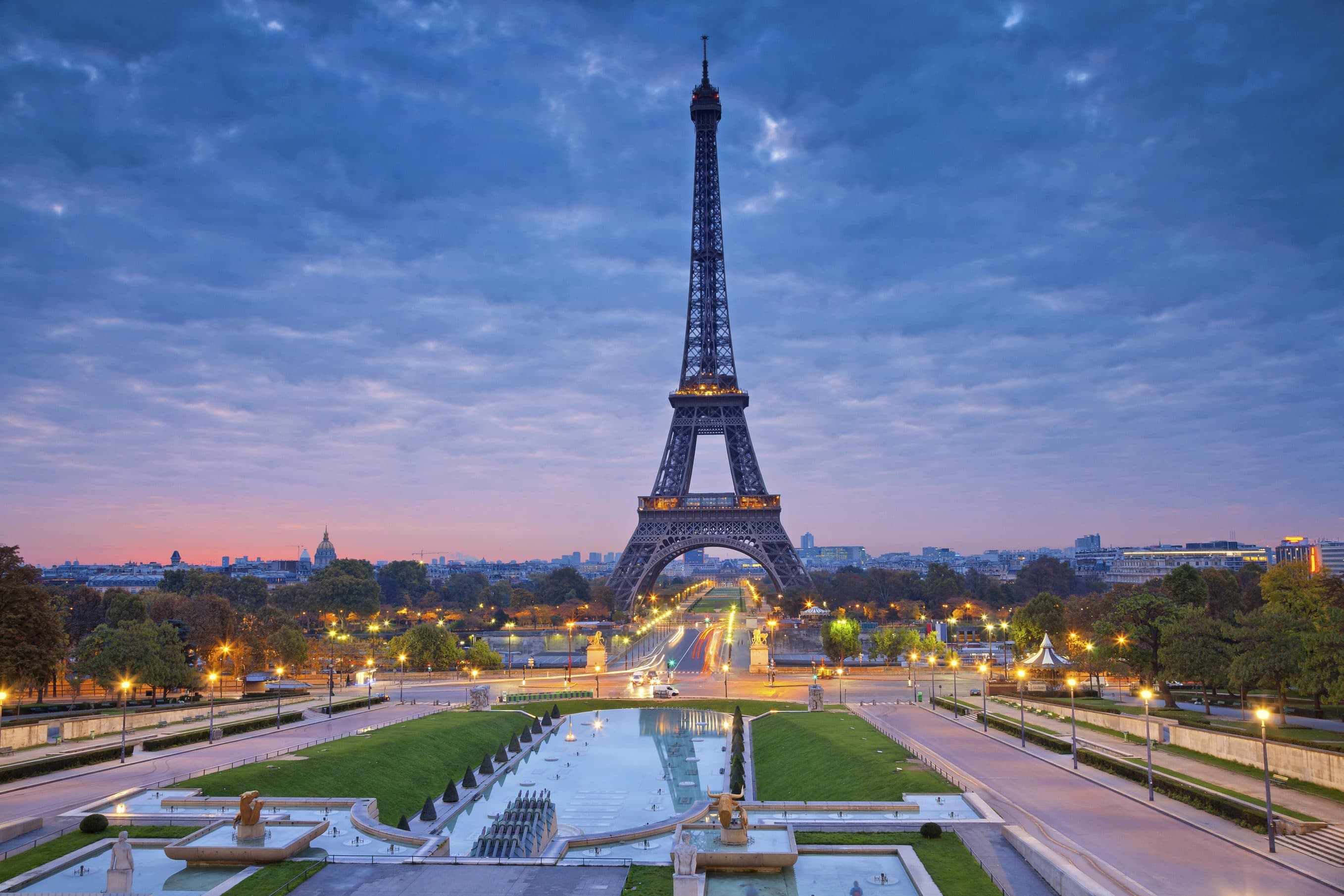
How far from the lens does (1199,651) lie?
46.9 metres

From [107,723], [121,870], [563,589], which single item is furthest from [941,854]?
[563,589]

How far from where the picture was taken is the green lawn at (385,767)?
124ft

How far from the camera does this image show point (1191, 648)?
47.2m

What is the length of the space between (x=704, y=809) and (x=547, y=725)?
30247mm

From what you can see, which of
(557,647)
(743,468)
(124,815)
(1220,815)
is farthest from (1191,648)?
(557,647)

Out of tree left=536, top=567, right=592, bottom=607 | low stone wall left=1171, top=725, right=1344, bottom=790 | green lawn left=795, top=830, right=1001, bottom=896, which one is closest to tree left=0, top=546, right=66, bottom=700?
green lawn left=795, top=830, right=1001, bottom=896

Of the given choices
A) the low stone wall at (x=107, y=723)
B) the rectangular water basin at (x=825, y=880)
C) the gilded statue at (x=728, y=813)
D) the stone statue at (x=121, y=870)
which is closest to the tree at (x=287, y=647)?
the low stone wall at (x=107, y=723)

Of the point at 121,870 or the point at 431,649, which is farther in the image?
the point at 431,649

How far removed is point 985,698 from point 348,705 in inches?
1712

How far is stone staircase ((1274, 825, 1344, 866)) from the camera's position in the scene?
2469cm

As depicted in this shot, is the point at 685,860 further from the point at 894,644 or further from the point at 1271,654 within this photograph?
the point at 894,644

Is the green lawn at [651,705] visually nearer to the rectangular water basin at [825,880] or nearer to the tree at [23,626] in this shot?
the tree at [23,626]

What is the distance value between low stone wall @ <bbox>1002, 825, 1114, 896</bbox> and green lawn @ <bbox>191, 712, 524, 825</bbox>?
24.4 m

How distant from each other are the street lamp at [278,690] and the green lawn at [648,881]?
34.0m
